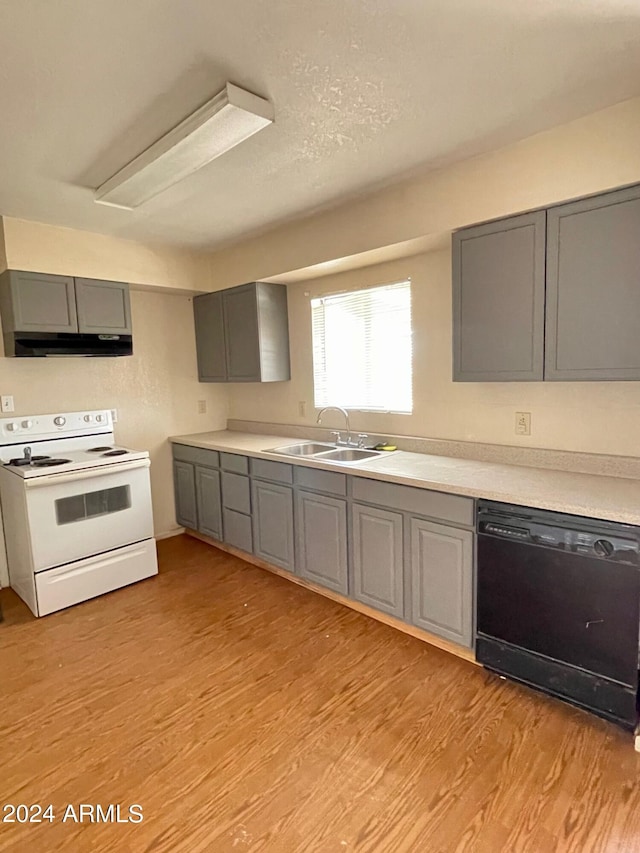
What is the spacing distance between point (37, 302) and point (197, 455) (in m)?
1.58

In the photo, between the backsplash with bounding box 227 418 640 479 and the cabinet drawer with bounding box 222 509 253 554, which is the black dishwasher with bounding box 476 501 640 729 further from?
the cabinet drawer with bounding box 222 509 253 554

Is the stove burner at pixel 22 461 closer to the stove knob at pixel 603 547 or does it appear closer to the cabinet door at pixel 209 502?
the cabinet door at pixel 209 502

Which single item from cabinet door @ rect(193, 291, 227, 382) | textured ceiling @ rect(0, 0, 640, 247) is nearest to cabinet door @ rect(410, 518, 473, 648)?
textured ceiling @ rect(0, 0, 640, 247)

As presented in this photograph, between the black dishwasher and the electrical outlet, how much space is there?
26.3 inches

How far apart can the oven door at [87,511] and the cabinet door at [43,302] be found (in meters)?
1.03

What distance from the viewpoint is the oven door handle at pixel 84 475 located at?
281 centimetres

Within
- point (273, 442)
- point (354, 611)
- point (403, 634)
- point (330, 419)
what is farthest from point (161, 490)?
point (403, 634)

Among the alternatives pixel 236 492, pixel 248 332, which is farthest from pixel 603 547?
pixel 248 332

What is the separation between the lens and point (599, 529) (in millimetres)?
1781

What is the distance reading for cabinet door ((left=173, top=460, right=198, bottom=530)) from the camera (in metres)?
3.97

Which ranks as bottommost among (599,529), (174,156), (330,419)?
(599,529)

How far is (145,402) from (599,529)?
3.46 metres

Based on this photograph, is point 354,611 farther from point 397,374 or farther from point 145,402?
point 145,402

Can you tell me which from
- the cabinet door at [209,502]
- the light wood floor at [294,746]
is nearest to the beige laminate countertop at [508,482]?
the cabinet door at [209,502]
